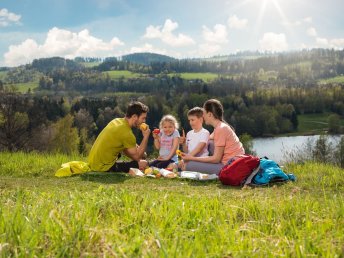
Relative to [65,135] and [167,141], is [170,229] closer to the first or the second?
[167,141]

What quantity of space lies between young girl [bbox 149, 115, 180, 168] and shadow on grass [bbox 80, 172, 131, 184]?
150 centimetres

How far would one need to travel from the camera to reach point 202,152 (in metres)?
11.0

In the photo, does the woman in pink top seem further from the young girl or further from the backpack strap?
the backpack strap

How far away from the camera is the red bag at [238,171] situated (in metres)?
8.71

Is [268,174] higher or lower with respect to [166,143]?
lower

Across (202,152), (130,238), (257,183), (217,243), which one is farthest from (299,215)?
(202,152)

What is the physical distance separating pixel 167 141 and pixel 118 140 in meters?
1.61

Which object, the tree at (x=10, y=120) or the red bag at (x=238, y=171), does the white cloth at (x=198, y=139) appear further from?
the tree at (x=10, y=120)

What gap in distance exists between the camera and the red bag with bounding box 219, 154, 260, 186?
8711 millimetres

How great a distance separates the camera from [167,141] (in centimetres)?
1156

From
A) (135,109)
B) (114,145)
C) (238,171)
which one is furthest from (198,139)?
(238,171)

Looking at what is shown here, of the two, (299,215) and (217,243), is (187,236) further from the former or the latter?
(299,215)

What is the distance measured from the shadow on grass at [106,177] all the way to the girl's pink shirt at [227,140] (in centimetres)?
252

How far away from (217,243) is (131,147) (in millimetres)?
8227
